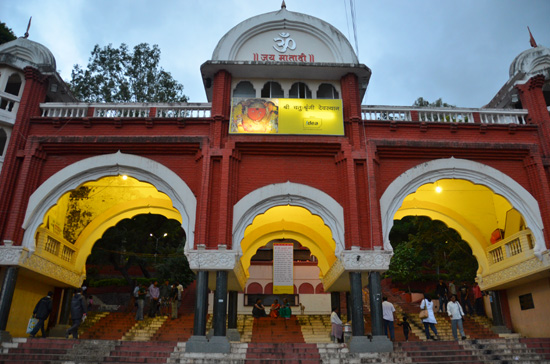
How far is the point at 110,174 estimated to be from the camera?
13555 mm

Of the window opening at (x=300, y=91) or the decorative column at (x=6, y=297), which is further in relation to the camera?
the window opening at (x=300, y=91)

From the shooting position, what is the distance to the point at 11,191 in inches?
508

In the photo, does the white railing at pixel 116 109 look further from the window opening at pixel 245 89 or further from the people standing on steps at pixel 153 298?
the people standing on steps at pixel 153 298

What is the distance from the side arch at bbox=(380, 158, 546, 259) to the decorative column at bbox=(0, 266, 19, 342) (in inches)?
406

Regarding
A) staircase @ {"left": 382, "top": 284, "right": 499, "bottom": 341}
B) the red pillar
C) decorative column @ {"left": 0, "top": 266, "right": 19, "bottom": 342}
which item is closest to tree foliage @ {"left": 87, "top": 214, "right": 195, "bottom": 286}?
the red pillar

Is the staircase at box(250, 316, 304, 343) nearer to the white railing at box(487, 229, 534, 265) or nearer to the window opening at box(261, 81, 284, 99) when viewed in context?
the white railing at box(487, 229, 534, 265)

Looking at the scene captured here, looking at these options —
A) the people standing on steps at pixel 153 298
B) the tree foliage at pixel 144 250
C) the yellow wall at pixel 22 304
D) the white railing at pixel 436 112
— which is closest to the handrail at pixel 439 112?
the white railing at pixel 436 112

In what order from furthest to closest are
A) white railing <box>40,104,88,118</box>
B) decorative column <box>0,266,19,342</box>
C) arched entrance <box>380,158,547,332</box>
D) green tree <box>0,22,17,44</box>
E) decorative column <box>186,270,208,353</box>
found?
green tree <box>0,22,17,44</box>, white railing <box>40,104,88,118</box>, arched entrance <box>380,158,547,332</box>, decorative column <box>0,266,19,342</box>, decorative column <box>186,270,208,353</box>

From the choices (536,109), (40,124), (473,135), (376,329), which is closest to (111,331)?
(40,124)

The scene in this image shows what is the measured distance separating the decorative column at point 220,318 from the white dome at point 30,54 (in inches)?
350

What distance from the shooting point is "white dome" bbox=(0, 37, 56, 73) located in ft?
46.7

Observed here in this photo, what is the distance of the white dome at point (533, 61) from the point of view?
14.9 meters

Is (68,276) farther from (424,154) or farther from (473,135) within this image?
(473,135)

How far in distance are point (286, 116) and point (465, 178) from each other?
5841 millimetres
